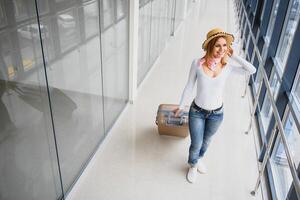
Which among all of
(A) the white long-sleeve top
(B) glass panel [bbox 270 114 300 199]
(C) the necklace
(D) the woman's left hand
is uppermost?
(D) the woman's left hand

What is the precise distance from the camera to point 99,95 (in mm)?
3336

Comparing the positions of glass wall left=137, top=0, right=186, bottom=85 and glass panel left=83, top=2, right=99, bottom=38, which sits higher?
glass panel left=83, top=2, right=99, bottom=38

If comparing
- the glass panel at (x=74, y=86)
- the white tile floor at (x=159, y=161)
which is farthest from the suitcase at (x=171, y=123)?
the glass panel at (x=74, y=86)

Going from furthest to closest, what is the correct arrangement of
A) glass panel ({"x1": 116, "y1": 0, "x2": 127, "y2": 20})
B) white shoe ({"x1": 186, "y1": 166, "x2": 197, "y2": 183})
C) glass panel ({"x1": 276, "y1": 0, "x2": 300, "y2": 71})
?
glass panel ({"x1": 276, "y1": 0, "x2": 300, "y2": 71})
glass panel ({"x1": 116, "y1": 0, "x2": 127, "y2": 20})
white shoe ({"x1": 186, "y1": 166, "x2": 197, "y2": 183})

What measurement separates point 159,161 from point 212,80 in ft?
4.39

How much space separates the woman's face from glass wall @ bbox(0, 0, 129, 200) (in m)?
1.21

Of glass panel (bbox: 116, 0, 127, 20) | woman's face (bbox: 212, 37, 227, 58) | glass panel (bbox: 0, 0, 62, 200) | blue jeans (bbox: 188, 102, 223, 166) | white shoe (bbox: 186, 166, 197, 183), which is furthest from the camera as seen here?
glass panel (bbox: 116, 0, 127, 20)

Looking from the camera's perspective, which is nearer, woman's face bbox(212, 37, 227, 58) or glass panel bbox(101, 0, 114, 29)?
woman's face bbox(212, 37, 227, 58)

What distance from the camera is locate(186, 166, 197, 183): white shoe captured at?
10.5 feet

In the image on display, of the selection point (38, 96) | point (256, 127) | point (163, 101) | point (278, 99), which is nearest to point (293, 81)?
point (278, 99)

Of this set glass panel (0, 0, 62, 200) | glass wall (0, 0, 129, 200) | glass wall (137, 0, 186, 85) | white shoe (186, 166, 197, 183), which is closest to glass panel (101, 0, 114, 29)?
glass wall (0, 0, 129, 200)

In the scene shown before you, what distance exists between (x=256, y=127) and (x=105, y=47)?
2.53 m

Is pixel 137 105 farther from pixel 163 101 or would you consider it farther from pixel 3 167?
pixel 3 167

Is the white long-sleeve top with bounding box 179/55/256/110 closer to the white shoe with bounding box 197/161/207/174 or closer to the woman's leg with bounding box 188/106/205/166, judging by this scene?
the woman's leg with bounding box 188/106/205/166
